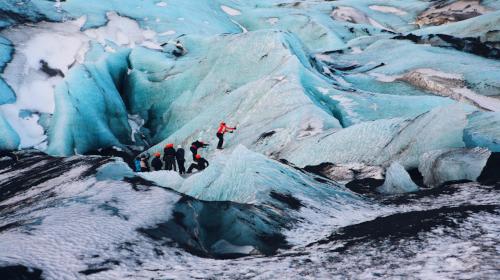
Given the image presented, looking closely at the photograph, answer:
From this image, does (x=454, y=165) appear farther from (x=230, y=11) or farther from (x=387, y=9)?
(x=387, y=9)

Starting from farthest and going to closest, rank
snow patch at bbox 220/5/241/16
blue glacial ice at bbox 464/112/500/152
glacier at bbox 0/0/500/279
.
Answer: snow patch at bbox 220/5/241/16, blue glacial ice at bbox 464/112/500/152, glacier at bbox 0/0/500/279

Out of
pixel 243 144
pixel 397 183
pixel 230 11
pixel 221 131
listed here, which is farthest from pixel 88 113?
pixel 230 11

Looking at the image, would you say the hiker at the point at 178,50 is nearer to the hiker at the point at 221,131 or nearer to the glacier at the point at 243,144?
the glacier at the point at 243,144

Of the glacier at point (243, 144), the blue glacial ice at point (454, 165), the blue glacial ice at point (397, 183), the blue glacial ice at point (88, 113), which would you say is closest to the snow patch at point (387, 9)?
the glacier at point (243, 144)

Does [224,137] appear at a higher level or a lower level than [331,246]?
lower

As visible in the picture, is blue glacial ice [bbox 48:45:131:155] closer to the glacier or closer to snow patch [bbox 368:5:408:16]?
the glacier

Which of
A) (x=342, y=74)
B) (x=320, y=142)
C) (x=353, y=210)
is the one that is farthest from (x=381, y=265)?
(x=342, y=74)

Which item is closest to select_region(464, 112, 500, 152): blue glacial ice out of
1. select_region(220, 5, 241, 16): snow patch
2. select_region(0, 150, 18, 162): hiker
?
select_region(0, 150, 18, 162): hiker

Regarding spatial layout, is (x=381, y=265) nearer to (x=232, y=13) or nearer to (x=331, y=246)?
(x=331, y=246)
